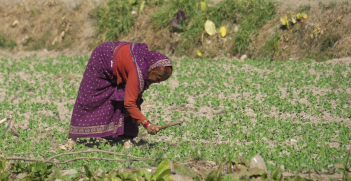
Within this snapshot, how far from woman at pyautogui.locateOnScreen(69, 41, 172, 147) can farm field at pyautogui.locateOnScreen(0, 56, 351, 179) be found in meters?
0.25

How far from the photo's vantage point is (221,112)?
585 cm

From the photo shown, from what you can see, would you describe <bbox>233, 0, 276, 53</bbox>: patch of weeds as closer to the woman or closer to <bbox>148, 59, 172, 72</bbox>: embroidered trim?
the woman

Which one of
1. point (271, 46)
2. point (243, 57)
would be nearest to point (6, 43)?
point (243, 57)

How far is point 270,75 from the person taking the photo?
23.9ft

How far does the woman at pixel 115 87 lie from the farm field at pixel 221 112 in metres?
0.25

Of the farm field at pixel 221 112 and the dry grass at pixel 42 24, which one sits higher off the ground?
the dry grass at pixel 42 24

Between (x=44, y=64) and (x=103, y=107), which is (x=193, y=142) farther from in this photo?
(x=44, y=64)

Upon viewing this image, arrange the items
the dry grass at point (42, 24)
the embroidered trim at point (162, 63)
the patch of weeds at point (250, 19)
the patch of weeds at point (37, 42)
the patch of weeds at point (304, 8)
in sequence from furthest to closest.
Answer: the patch of weeds at point (37, 42)
the dry grass at point (42, 24)
the patch of weeds at point (250, 19)
the patch of weeds at point (304, 8)
the embroidered trim at point (162, 63)

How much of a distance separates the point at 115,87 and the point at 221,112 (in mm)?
2001

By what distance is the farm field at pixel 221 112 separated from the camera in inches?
167

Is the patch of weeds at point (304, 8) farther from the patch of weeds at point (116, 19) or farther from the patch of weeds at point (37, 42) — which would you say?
the patch of weeds at point (37, 42)

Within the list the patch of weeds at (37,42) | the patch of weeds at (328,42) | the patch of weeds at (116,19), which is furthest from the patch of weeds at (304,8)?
the patch of weeds at (37,42)

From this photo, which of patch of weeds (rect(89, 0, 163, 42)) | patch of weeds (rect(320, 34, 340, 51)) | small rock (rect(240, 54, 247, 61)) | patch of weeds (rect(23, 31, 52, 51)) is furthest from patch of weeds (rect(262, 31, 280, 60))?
patch of weeds (rect(23, 31, 52, 51))

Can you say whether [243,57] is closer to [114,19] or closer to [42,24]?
[114,19]
